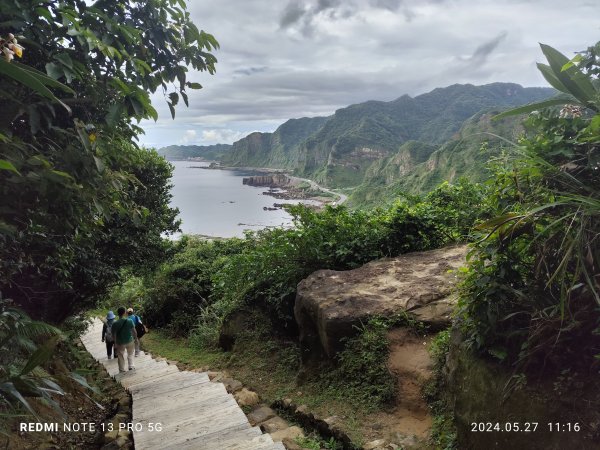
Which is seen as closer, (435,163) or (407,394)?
(407,394)

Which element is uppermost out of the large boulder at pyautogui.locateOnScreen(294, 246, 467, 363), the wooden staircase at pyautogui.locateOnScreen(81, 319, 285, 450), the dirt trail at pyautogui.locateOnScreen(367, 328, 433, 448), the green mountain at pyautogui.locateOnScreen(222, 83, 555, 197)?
the green mountain at pyautogui.locateOnScreen(222, 83, 555, 197)

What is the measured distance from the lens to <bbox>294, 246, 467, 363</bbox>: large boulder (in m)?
5.32

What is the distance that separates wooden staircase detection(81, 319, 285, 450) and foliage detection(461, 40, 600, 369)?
2081mm

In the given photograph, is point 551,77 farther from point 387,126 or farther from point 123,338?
point 387,126

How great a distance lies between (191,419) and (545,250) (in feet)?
12.2

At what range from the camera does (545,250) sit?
2.50 metres

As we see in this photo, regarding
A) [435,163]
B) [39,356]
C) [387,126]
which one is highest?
[387,126]

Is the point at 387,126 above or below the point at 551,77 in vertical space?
above

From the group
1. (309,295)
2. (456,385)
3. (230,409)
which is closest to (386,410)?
(456,385)

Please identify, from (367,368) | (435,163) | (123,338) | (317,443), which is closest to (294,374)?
(367,368)

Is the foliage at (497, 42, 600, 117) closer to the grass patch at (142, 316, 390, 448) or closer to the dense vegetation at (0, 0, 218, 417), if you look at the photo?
the dense vegetation at (0, 0, 218, 417)

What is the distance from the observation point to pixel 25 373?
1.61 m

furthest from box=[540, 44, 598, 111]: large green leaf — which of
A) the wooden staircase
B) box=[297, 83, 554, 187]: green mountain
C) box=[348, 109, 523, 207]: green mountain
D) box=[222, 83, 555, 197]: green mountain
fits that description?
box=[297, 83, 554, 187]: green mountain

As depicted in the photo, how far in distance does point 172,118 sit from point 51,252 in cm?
175
